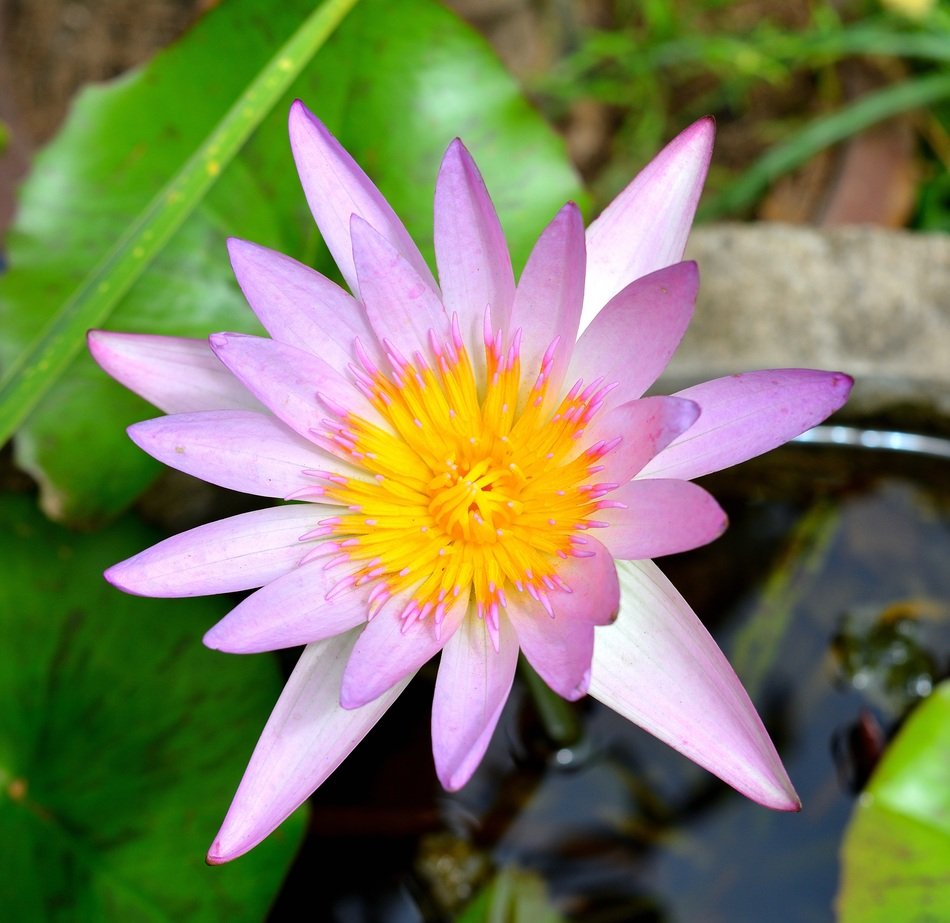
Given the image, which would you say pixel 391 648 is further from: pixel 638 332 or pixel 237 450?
pixel 638 332

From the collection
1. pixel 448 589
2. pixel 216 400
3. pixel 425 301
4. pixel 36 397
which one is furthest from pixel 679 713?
pixel 36 397

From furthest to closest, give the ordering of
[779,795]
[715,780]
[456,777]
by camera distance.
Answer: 1. [715,780]
2. [779,795]
3. [456,777]

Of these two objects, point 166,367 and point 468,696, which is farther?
point 166,367

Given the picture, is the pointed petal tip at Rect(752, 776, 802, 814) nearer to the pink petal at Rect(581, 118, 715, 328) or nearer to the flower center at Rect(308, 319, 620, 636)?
the flower center at Rect(308, 319, 620, 636)

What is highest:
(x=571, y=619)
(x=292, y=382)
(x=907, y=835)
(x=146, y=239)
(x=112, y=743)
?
(x=146, y=239)

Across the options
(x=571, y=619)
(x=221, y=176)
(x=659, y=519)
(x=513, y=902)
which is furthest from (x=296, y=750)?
(x=221, y=176)

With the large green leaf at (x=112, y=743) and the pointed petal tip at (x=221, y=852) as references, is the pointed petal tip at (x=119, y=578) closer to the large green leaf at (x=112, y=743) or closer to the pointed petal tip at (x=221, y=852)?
the pointed petal tip at (x=221, y=852)

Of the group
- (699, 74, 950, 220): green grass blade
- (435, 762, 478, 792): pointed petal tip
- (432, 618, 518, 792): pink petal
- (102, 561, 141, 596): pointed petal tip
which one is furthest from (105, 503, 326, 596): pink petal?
(699, 74, 950, 220): green grass blade
